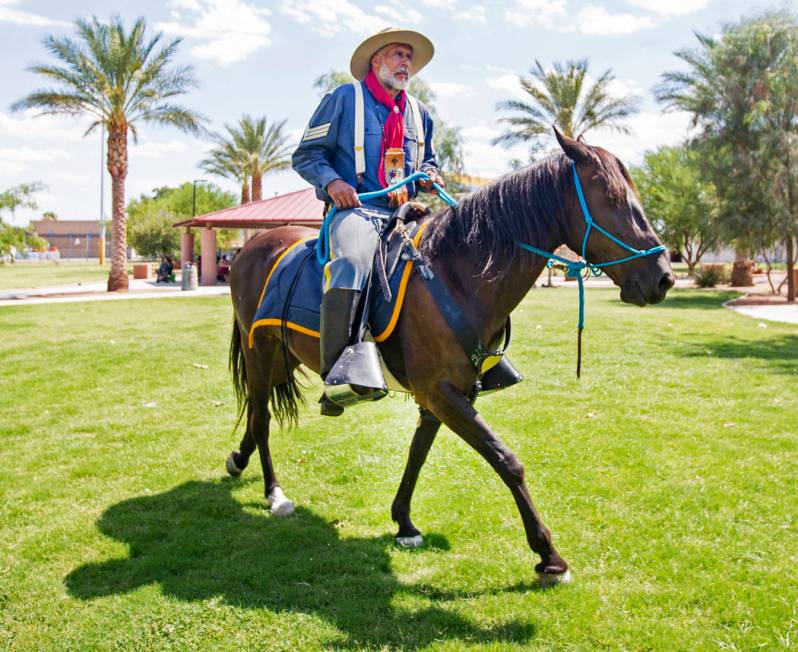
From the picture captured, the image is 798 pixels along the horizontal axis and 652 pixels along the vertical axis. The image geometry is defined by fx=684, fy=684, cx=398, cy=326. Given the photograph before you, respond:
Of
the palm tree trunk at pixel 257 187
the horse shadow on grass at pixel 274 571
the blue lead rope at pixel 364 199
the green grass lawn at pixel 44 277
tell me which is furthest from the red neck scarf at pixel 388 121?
the palm tree trunk at pixel 257 187

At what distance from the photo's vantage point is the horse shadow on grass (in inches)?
143

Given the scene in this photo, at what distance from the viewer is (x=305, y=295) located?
4.78m

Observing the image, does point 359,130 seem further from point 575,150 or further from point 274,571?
point 274,571

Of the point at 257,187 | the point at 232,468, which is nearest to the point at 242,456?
the point at 232,468

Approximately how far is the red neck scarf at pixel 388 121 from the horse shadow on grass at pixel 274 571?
8.19 feet

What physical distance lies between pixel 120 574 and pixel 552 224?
3.40 m

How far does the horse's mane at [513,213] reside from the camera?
12.5 ft

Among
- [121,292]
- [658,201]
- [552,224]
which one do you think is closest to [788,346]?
[552,224]

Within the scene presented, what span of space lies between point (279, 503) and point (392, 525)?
91cm

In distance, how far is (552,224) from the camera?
12.6ft

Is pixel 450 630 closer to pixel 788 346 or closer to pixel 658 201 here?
pixel 788 346

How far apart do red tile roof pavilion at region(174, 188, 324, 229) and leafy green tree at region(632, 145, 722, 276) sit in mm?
16587

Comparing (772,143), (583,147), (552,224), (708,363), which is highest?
(772,143)

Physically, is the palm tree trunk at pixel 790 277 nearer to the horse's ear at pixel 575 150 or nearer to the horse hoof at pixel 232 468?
the horse hoof at pixel 232 468
